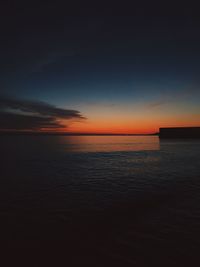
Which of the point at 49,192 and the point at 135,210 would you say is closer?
the point at 135,210

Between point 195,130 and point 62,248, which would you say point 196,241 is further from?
point 195,130

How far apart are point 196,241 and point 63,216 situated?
6472 mm

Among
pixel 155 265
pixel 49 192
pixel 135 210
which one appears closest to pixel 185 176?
pixel 135 210

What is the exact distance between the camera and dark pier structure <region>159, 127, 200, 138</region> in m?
166

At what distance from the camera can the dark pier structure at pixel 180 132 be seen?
165875 millimetres

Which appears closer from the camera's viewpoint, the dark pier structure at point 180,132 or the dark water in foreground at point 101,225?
the dark water in foreground at point 101,225

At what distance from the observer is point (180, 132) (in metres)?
171

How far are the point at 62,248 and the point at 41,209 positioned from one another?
4.94 m

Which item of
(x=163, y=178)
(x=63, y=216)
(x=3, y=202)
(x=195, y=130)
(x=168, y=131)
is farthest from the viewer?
(x=168, y=131)

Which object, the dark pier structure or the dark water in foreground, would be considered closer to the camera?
the dark water in foreground

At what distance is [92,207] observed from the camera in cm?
1284

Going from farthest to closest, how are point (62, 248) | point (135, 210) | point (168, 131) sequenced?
1. point (168, 131)
2. point (135, 210)
3. point (62, 248)

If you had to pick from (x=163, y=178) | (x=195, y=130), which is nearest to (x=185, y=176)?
(x=163, y=178)

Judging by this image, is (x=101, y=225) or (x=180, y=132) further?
(x=180, y=132)
